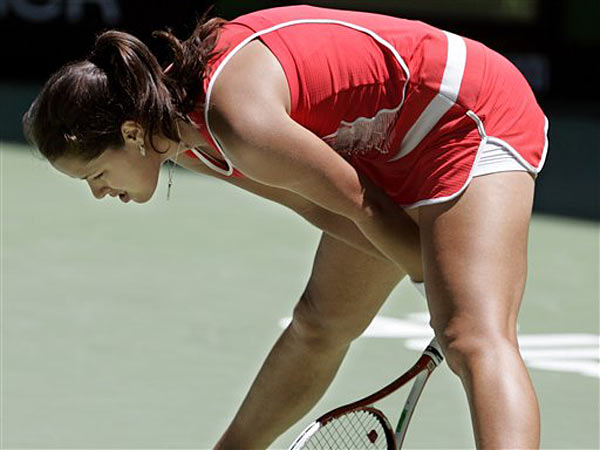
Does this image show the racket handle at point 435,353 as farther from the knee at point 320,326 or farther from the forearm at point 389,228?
the knee at point 320,326

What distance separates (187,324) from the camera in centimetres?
552

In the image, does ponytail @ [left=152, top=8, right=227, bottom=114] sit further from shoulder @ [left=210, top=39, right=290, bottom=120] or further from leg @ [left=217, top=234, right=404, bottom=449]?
leg @ [left=217, top=234, right=404, bottom=449]

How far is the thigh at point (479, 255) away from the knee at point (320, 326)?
601 millimetres

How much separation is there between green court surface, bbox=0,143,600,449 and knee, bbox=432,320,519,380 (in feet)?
4.42

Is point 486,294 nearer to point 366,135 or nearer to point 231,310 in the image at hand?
point 366,135

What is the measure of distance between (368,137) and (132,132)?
52 centimetres

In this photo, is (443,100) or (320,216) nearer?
(443,100)

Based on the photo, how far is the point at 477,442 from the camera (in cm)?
286

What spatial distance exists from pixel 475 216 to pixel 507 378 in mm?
347

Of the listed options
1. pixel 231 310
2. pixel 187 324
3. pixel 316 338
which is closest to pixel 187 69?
pixel 316 338

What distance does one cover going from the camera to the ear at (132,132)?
295cm

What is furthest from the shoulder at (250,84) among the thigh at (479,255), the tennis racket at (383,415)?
the tennis racket at (383,415)

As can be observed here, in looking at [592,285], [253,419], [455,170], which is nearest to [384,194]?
[455,170]

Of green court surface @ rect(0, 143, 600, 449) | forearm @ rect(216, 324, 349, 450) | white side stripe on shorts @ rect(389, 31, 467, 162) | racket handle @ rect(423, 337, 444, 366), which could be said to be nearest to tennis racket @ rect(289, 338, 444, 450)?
racket handle @ rect(423, 337, 444, 366)
